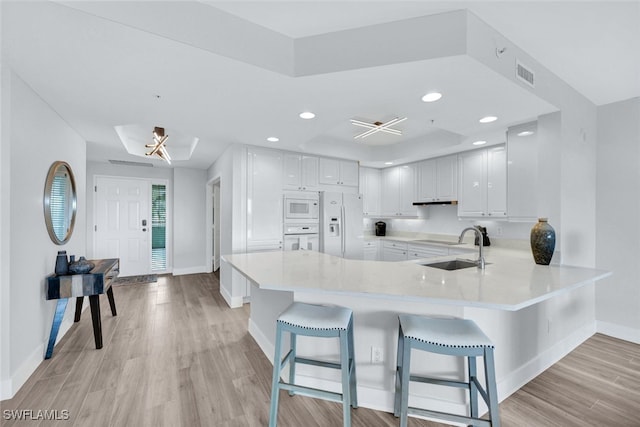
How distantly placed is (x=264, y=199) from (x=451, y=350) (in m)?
3.20

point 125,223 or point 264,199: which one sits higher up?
point 264,199

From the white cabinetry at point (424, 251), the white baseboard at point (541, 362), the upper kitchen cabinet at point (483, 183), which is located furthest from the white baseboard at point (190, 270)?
the white baseboard at point (541, 362)

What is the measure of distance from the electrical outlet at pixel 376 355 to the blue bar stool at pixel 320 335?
0.14 m

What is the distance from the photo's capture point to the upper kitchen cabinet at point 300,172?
167 inches

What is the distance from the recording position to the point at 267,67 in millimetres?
1812

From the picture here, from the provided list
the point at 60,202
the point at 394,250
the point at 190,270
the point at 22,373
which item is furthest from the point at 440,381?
the point at 190,270

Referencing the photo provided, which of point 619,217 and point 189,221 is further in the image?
point 189,221

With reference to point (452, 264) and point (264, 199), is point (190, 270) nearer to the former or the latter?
point (264, 199)

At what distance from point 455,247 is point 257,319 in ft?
9.78

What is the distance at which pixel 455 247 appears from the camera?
398 cm

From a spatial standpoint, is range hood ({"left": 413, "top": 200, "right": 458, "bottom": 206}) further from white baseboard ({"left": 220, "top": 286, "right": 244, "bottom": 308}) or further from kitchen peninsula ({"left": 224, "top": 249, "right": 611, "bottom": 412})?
white baseboard ({"left": 220, "top": 286, "right": 244, "bottom": 308})

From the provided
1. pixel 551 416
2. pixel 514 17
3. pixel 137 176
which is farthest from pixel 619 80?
A: pixel 137 176

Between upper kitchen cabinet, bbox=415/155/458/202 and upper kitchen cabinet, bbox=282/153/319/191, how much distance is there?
6.23 ft

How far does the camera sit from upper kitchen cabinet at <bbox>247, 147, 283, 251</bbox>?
3936 millimetres
